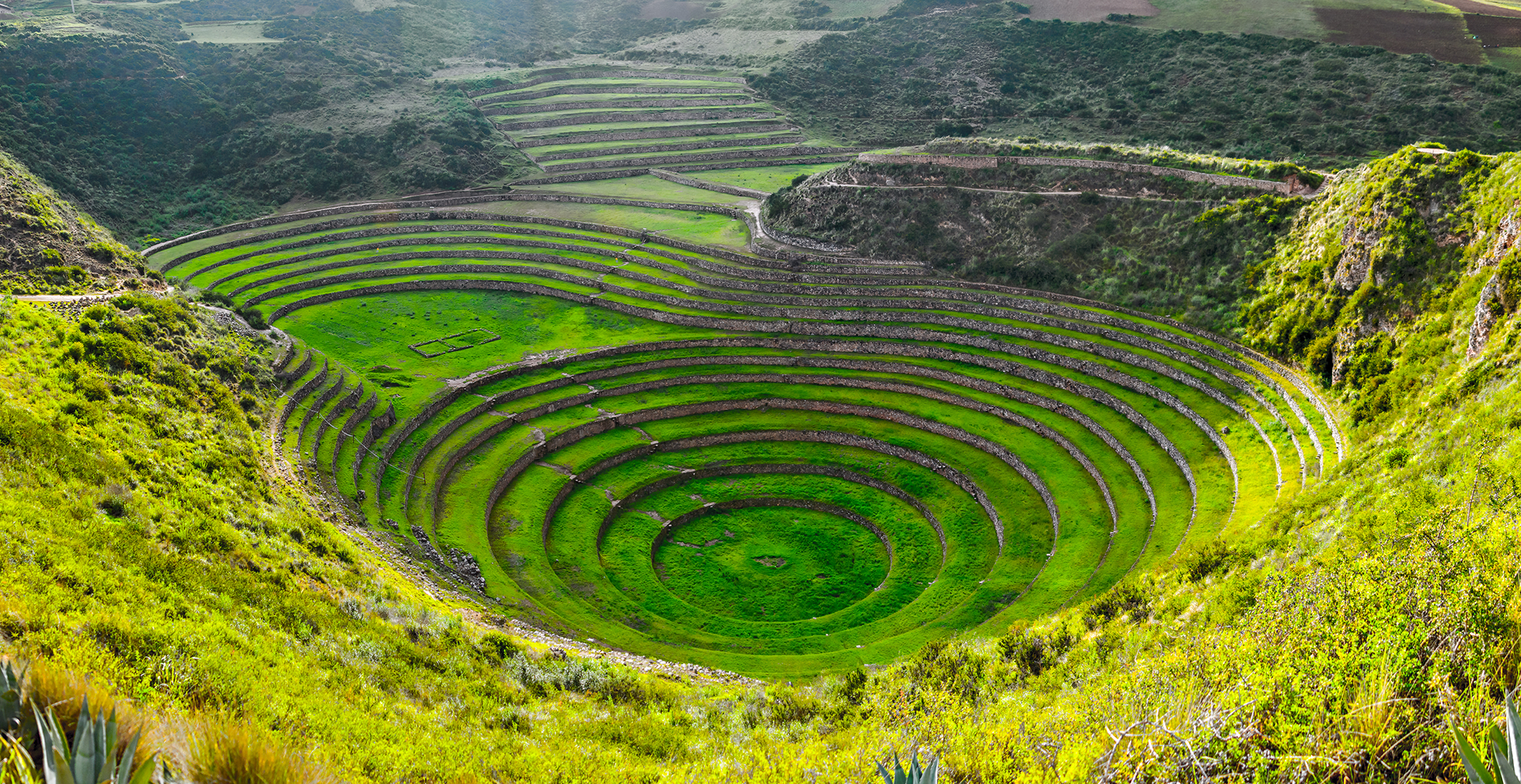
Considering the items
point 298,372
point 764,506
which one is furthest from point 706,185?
point 764,506

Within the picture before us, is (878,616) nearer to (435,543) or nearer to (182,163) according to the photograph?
(435,543)

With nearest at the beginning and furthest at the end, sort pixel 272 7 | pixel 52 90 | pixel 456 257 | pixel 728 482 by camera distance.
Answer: pixel 728 482 < pixel 456 257 < pixel 52 90 < pixel 272 7

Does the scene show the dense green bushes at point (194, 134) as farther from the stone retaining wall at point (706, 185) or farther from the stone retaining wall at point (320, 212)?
the stone retaining wall at point (706, 185)

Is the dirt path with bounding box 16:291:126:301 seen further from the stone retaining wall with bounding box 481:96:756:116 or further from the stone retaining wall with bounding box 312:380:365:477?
the stone retaining wall with bounding box 481:96:756:116

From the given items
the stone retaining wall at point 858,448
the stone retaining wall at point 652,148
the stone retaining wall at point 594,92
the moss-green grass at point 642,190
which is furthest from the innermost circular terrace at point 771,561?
the stone retaining wall at point 594,92

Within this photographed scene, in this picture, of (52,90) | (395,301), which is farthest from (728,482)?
(52,90)

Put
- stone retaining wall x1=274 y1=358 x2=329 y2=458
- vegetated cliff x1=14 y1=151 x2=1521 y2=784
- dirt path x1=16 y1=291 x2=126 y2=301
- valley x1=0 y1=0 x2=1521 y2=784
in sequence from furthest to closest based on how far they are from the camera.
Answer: stone retaining wall x1=274 y1=358 x2=329 y2=458, dirt path x1=16 y1=291 x2=126 y2=301, valley x1=0 y1=0 x2=1521 y2=784, vegetated cliff x1=14 y1=151 x2=1521 y2=784

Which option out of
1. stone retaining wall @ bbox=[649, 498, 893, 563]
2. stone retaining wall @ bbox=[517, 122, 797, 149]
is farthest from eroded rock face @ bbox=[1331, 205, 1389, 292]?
stone retaining wall @ bbox=[517, 122, 797, 149]
